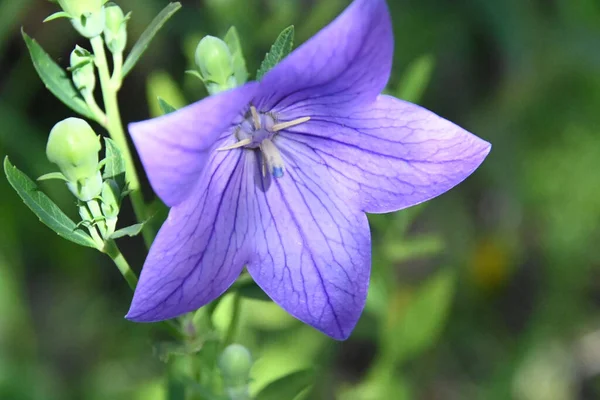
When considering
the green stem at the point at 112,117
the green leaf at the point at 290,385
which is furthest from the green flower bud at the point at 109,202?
the green leaf at the point at 290,385

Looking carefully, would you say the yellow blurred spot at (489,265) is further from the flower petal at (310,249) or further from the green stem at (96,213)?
the green stem at (96,213)

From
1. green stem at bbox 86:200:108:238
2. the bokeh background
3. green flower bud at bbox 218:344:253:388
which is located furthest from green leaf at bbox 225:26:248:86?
the bokeh background

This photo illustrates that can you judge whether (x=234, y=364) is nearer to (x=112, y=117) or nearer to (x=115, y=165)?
(x=115, y=165)

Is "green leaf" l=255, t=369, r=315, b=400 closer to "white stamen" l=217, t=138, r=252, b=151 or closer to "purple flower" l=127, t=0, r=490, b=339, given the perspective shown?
"purple flower" l=127, t=0, r=490, b=339

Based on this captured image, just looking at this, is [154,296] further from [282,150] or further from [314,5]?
[314,5]

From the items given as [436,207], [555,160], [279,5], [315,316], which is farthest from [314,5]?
[315,316]
